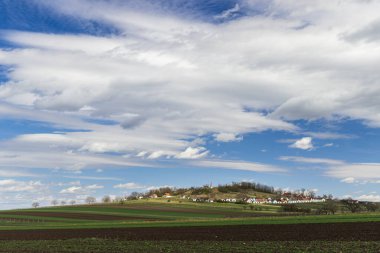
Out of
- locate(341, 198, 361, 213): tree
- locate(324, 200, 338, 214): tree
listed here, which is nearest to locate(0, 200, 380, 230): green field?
locate(324, 200, 338, 214): tree

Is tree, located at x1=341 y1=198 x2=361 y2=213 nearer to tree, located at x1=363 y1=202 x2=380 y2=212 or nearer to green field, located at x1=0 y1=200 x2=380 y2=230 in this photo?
tree, located at x1=363 y1=202 x2=380 y2=212

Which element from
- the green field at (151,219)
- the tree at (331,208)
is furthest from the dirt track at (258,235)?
the tree at (331,208)

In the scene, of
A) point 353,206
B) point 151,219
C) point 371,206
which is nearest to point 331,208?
point 353,206

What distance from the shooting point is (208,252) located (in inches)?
1403

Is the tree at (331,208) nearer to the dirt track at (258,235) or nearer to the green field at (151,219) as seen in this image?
the green field at (151,219)

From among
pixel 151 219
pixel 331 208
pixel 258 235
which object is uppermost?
pixel 331 208

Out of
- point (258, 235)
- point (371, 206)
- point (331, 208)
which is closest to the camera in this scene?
point (258, 235)

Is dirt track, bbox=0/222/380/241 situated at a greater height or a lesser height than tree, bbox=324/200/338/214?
lesser

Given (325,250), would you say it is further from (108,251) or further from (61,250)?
(61,250)

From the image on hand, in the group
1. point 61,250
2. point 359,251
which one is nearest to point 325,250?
point 359,251

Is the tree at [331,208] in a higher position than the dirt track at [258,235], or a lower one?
higher

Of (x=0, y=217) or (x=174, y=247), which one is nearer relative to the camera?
(x=174, y=247)

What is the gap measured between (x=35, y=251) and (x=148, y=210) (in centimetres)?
11929

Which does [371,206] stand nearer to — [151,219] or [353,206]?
[353,206]
